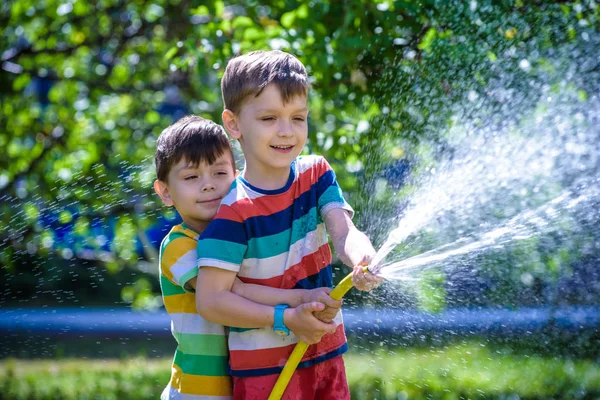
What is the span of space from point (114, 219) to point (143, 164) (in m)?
0.39

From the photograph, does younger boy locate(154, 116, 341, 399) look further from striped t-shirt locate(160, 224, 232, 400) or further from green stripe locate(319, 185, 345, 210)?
green stripe locate(319, 185, 345, 210)

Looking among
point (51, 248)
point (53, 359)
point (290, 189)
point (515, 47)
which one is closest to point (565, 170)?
point (515, 47)

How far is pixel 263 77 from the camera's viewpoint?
2.16 meters

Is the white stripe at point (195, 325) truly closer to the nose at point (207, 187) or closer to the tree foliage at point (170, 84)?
the nose at point (207, 187)

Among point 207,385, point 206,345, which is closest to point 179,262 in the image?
point 206,345

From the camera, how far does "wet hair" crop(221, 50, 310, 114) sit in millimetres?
2152

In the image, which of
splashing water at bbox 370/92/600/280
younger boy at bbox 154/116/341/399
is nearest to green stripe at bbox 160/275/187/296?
younger boy at bbox 154/116/341/399

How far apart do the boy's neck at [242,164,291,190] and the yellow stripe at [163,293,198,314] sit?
1.15 ft

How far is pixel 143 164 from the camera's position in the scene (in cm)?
538

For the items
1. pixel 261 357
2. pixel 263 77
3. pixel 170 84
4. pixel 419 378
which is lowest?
pixel 419 378

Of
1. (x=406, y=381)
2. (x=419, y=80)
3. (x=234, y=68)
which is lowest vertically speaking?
(x=406, y=381)

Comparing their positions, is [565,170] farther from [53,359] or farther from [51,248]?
[53,359]

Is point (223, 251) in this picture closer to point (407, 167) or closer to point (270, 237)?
point (270, 237)

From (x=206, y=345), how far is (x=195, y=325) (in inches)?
2.4
